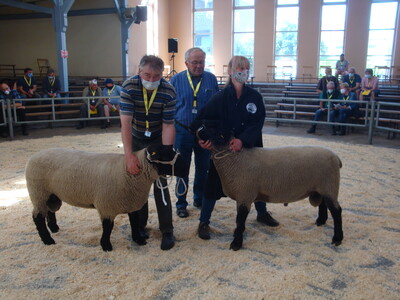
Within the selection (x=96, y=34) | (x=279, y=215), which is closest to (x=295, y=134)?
(x=279, y=215)

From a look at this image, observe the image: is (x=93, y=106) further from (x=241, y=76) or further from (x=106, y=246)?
(x=241, y=76)

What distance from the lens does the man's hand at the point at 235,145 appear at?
3.14m

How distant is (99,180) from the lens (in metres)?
3.01

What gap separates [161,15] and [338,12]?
32.0ft

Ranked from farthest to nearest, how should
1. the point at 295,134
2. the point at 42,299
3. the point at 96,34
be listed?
the point at 96,34 → the point at 295,134 → the point at 42,299

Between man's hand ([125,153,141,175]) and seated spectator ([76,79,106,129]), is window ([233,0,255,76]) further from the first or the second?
man's hand ([125,153,141,175])

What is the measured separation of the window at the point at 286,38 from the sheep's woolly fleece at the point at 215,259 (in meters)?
16.7

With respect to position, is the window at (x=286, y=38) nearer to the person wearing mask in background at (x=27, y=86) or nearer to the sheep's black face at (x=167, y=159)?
the person wearing mask in background at (x=27, y=86)

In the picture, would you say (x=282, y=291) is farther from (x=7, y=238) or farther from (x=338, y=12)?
(x=338, y=12)

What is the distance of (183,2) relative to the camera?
21.2 meters

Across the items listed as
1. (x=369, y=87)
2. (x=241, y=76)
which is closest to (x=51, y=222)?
(x=241, y=76)

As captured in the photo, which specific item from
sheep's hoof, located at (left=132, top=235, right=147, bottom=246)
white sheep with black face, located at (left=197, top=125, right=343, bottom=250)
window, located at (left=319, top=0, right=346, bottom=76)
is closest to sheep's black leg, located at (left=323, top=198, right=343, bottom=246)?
white sheep with black face, located at (left=197, top=125, right=343, bottom=250)

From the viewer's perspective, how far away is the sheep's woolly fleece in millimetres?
2512

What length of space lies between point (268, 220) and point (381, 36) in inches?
724
